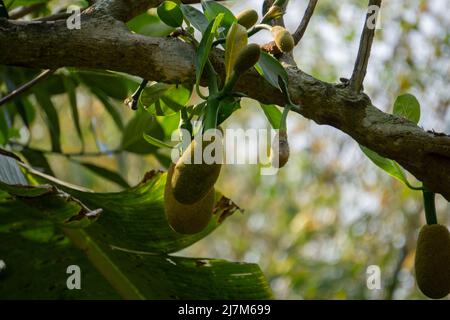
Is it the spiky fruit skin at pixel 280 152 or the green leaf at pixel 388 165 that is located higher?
the spiky fruit skin at pixel 280 152

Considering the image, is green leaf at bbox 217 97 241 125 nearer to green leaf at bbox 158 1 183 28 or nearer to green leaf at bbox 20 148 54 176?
green leaf at bbox 158 1 183 28

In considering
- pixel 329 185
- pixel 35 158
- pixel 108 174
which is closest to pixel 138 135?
pixel 108 174

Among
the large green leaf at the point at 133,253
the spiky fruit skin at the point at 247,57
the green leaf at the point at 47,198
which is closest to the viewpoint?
the spiky fruit skin at the point at 247,57

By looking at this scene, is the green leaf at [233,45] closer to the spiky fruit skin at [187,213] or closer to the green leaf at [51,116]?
the spiky fruit skin at [187,213]

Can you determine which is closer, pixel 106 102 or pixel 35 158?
pixel 35 158

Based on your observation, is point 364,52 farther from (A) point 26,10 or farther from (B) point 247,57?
(A) point 26,10

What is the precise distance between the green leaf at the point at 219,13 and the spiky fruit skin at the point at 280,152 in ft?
0.69

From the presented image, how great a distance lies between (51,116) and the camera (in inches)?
70.2

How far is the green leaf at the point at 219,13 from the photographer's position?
1019mm

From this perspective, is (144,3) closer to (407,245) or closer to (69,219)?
(69,219)

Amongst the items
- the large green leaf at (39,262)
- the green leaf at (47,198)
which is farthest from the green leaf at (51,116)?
the green leaf at (47,198)

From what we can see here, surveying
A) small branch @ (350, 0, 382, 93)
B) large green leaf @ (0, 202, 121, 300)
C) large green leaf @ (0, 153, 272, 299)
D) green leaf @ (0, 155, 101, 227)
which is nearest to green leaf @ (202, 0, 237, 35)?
small branch @ (350, 0, 382, 93)

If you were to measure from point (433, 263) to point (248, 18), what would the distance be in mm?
357
